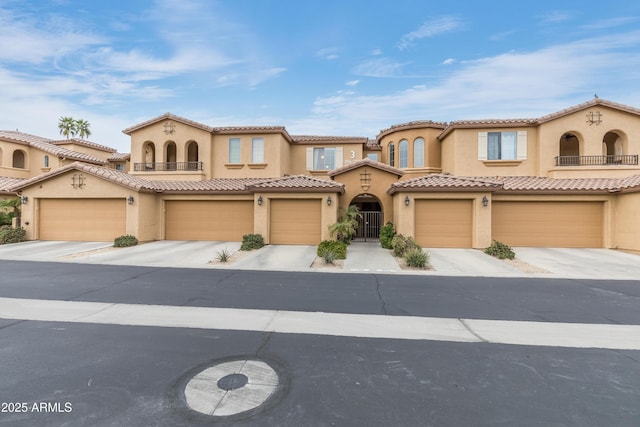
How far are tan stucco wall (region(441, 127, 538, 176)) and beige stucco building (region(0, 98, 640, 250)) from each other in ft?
0.22

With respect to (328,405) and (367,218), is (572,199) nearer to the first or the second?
(367,218)

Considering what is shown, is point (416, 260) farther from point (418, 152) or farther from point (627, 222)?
point (418, 152)

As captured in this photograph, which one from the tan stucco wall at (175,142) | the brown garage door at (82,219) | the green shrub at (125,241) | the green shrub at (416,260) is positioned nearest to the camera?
the green shrub at (416,260)

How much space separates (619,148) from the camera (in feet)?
62.4

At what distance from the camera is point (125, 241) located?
629 inches

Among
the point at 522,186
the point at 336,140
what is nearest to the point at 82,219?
the point at 336,140

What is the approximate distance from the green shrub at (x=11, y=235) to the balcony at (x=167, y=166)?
24.4 ft

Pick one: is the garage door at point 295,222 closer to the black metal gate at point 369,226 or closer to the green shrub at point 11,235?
the black metal gate at point 369,226

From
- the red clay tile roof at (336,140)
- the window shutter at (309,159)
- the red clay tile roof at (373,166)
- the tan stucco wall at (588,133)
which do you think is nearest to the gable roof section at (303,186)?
the red clay tile roof at (373,166)

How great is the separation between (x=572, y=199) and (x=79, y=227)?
29.1m

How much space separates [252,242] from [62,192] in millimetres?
12676

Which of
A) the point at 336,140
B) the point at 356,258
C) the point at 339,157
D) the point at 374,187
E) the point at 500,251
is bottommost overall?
the point at 356,258

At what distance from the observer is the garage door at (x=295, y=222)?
55.4 feet

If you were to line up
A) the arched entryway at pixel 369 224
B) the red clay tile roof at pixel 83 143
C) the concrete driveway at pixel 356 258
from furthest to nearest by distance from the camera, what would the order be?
the red clay tile roof at pixel 83 143, the arched entryway at pixel 369 224, the concrete driveway at pixel 356 258
